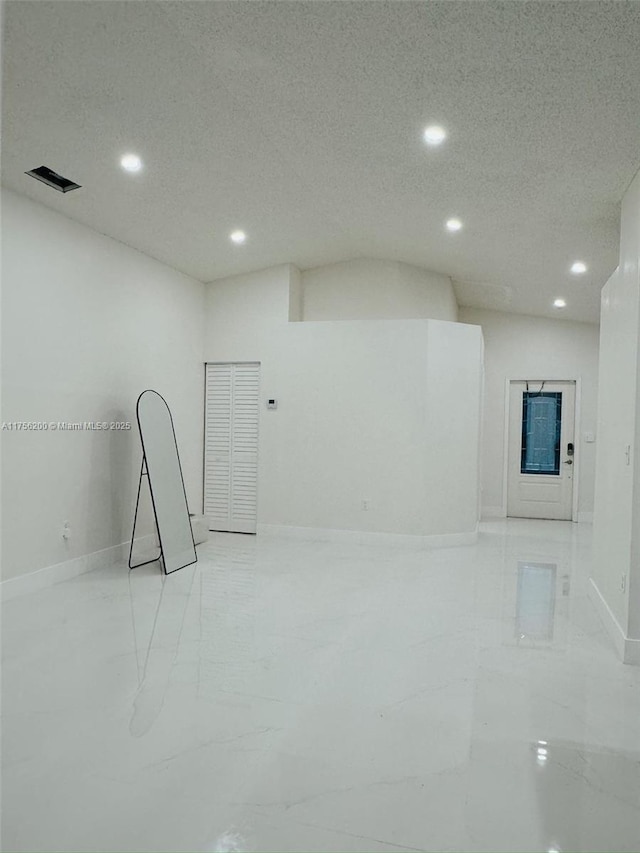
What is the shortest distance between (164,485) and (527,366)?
5.55 meters

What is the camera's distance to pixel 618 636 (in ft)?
11.7

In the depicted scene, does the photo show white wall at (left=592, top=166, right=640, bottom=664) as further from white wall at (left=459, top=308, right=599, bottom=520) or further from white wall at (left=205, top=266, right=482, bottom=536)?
white wall at (left=459, top=308, right=599, bottom=520)

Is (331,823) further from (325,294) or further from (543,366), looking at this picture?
(543,366)

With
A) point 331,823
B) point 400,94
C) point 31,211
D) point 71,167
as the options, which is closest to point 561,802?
point 331,823

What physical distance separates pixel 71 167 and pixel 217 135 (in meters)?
1.07

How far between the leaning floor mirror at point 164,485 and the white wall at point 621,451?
11.4 ft

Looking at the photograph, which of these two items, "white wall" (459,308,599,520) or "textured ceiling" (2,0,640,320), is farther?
"white wall" (459,308,599,520)

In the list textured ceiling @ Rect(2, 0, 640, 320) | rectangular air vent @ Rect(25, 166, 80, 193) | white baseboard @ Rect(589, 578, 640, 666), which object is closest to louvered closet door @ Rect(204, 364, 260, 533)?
textured ceiling @ Rect(2, 0, 640, 320)

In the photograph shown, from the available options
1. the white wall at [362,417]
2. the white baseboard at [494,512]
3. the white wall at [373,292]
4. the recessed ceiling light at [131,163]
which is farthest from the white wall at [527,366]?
the recessed ceiling light at [131,163]

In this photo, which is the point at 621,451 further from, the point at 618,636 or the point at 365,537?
the point at 365,537

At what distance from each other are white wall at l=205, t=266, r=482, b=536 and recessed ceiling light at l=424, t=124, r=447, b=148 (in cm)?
264

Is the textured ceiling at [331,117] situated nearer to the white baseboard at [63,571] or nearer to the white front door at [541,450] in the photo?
the white baseboard at [63,571]

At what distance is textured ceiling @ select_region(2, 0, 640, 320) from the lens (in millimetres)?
2832

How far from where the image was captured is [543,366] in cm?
849
